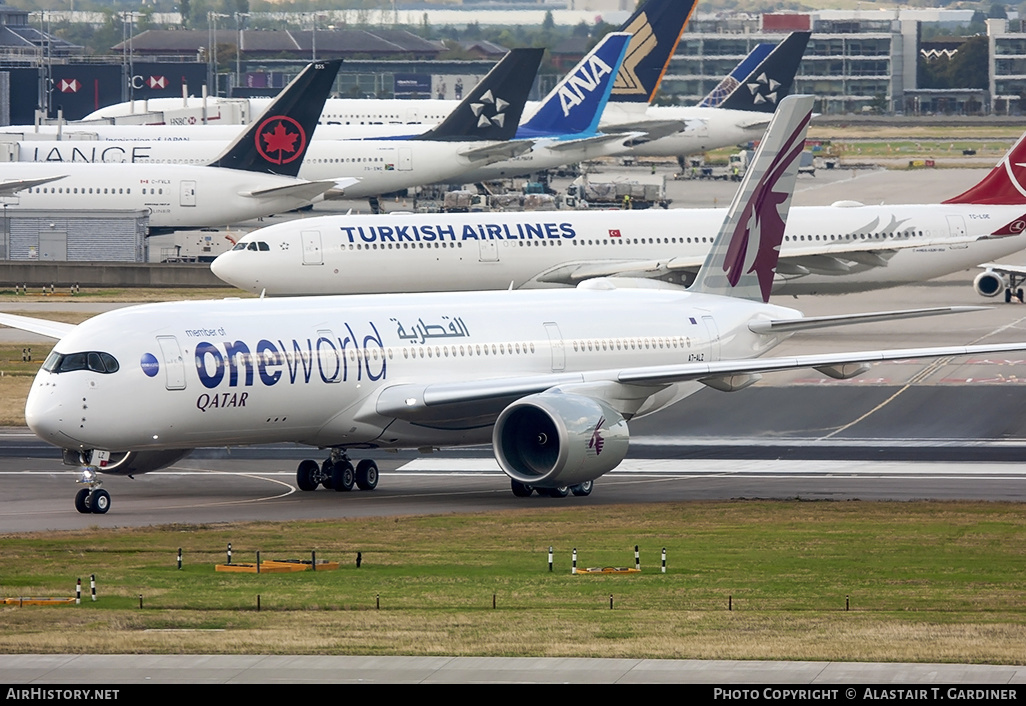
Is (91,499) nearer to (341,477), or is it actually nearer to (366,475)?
(341,477)

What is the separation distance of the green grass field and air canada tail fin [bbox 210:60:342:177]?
52358 mm

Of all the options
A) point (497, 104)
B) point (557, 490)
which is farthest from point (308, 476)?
point (497, 104)

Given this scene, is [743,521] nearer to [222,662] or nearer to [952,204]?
[222,662]

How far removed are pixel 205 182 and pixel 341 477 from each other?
50.3 meters

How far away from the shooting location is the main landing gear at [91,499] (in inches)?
1289

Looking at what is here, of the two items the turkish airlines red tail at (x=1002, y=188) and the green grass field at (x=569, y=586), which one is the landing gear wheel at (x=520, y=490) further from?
the turkish airlines red tail at (x=1002, y=188)

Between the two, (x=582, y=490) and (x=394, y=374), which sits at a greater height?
(x=394, y=374)

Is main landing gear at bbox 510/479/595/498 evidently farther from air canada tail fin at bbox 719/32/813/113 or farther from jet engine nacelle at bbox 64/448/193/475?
air canada tail fin at bbox 719/32/813/113

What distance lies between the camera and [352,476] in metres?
37.1

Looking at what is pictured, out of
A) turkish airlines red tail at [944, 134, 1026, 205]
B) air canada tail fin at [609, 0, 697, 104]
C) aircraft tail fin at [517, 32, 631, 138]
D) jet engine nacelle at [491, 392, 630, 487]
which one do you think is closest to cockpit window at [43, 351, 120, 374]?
jet engine nacelle at [491, 392, 630, 487]

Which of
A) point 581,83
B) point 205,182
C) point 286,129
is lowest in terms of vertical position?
point 205,182

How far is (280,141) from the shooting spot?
279 feet

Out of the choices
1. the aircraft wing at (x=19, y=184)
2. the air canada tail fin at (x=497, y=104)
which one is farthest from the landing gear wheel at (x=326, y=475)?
the air canada tail fin at (x=497, y=104)
